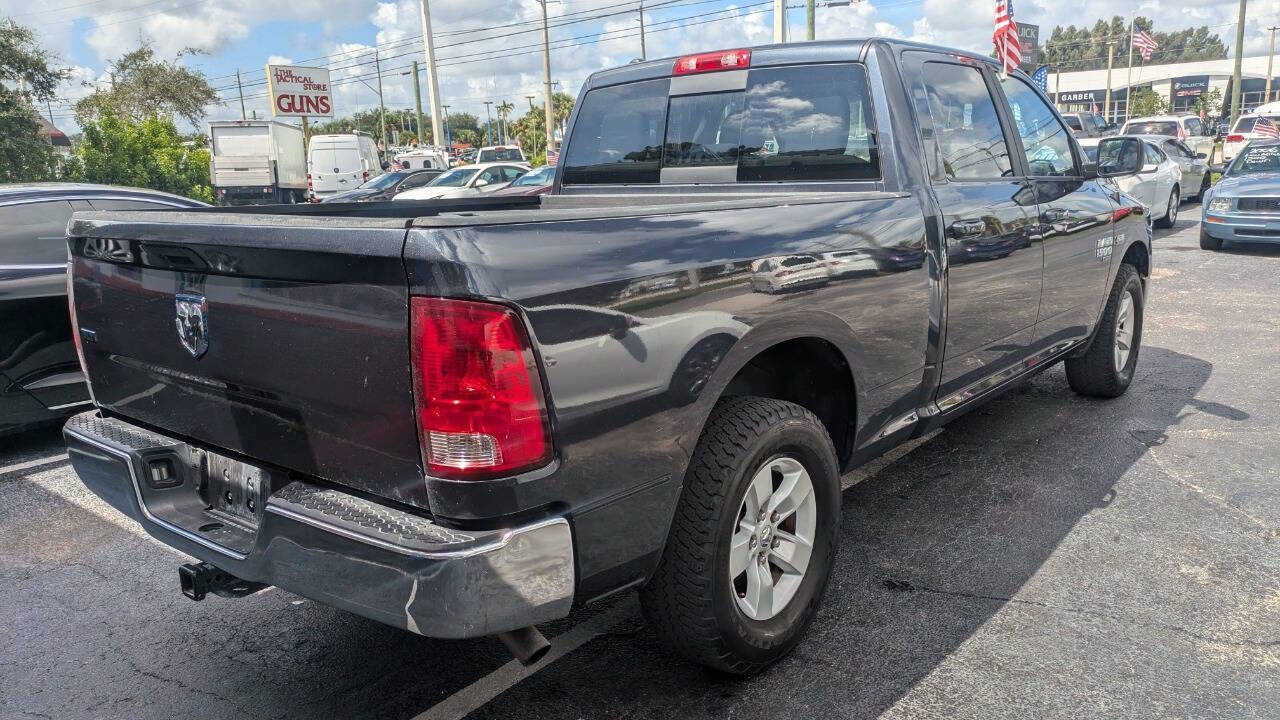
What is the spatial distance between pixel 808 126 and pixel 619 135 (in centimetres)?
100

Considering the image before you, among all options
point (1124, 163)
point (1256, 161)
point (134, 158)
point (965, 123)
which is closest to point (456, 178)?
point (134, 158)

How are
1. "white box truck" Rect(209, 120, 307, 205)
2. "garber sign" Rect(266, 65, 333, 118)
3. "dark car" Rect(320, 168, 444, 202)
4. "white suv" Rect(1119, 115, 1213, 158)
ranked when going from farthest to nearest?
"garber sign" Rect(266, 65, 333, 118)
"white box truck" Rect(209, 120, 307, 205)
"white suv" Rect(1119, 115, 1213, 158)
"dark car" Rect(320, 168, 444, 202)

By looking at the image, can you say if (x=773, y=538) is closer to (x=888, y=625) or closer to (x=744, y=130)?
(x=888, y=625)

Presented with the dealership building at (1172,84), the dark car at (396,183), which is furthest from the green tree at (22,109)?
the dealership building at (1172,84)

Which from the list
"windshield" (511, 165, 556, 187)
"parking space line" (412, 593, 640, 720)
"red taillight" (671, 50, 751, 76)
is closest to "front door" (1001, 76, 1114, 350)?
"red taillight" (671, 50, 751, 76)

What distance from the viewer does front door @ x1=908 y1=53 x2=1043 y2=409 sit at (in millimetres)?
3635

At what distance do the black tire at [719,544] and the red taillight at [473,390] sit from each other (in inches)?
25.1

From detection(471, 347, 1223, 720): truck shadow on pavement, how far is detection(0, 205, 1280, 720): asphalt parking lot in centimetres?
1

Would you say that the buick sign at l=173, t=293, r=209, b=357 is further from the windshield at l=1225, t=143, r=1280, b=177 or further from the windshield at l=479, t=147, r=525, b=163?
the windshield at l=479, t=147, r=525, b=163

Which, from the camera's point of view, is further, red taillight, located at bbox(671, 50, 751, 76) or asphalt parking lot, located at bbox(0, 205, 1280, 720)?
red taillight, located at bbox(671, 50, 751, 76)

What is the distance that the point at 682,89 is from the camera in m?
4.09

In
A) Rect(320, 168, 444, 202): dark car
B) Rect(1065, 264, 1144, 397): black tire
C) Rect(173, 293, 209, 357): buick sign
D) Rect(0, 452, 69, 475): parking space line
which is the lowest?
Rect(0, 452, 69, 475): parking space line

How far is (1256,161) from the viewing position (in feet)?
41.9

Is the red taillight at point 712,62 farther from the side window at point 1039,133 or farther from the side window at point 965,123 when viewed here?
the side window at point 1039,133
